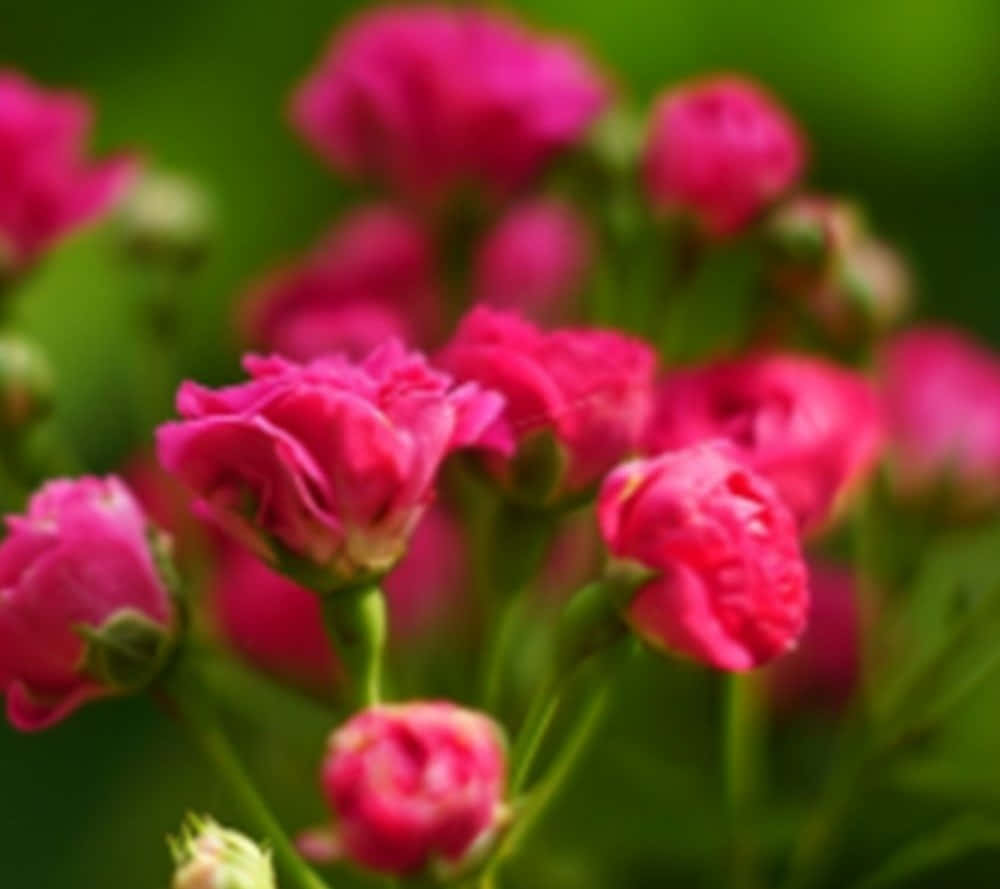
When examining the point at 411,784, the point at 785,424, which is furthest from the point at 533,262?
the point at 411,784

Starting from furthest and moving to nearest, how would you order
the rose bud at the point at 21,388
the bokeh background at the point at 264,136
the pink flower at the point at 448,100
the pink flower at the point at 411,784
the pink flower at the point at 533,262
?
the bokeh background at the point at 264,136
the pink flower at the point at 533,262
the pink flower at the point at 448,100
the rose bud at the point at 21,388
the pink flower at the point at 411,784

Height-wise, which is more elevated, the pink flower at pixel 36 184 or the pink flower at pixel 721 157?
the pink flower at pixel 36 184

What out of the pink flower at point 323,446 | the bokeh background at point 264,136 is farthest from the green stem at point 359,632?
the bokeh background at point 264,136

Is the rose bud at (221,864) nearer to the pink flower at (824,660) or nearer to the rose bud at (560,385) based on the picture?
the rose bud at (560,385)

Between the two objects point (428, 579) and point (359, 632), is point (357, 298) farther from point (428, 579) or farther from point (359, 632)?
point (359, 632)

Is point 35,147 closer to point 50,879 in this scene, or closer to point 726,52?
point 50,879

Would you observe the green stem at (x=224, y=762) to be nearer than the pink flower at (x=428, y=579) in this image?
Yes

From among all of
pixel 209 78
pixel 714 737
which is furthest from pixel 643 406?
pixel 209 78
